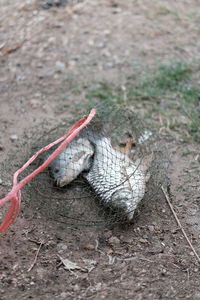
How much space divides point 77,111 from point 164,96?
84 centimetres

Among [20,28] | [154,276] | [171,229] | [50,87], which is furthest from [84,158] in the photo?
[20,28]

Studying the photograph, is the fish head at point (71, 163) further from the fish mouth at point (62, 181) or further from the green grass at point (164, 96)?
the green grass at point (164, 96)

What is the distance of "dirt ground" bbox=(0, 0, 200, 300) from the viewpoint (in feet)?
8.83

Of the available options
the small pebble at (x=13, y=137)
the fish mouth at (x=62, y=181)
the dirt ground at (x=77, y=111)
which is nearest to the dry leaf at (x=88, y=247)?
the dirt ground at (x=77, y=111)

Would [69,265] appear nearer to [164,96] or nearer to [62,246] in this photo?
[62,246]

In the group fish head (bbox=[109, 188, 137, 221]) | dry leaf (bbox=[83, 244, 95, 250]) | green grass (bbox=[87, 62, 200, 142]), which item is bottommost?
green grass (bbox=[87, 62, 200, 142])

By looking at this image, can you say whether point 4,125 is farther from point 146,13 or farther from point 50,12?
point 146,13

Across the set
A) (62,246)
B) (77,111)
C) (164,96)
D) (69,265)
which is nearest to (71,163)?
(62,246)

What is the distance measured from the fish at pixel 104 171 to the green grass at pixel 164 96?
69 cm

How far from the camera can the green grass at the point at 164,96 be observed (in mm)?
4219

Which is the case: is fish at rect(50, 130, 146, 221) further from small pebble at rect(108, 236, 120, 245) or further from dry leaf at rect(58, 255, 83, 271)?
dry leaf at rect(58, 255, 83, 271)

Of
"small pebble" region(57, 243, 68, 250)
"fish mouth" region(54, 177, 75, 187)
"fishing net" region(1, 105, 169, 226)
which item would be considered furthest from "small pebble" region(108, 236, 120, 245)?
"fish mouth" region(54, 177, 75, 187)

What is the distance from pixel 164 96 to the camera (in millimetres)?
4586

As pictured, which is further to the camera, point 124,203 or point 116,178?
point 116,178
